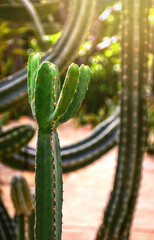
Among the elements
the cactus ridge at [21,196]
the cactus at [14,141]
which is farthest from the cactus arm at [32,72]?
the cactus at [14,141]

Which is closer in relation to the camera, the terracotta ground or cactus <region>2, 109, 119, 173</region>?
cactus <region>2, 109, 119, 173</region>

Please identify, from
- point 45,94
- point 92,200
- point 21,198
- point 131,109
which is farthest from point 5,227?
point 92,200

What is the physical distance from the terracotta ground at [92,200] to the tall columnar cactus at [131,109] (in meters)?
0.93

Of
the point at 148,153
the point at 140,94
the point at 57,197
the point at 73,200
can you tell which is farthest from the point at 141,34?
the point at 148,153

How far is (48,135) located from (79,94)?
0.40ft

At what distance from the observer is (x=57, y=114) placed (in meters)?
0.87

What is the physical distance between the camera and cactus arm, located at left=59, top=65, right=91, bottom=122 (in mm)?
925

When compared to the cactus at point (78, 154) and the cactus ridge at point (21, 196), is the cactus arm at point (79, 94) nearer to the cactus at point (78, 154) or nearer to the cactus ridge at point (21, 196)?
the cactus ridge at point (21, 196)

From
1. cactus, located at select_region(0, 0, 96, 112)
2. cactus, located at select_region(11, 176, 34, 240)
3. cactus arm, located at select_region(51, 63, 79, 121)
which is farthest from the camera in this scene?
cactus, located at select_region(0, 0, 96, 112)

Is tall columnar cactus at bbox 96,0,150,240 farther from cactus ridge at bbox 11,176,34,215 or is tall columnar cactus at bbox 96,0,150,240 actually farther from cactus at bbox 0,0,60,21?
cactus at bbox 0,0,60,21

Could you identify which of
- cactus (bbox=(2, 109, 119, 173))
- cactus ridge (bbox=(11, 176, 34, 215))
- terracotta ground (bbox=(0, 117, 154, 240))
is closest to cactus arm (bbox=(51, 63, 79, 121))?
cactus ridge (bbox=(11, 176, 34, 215))

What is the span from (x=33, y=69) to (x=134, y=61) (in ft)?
3.08

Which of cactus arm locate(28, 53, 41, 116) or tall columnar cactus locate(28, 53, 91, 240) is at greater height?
cactus arm locate(28, 53, 41, 116)

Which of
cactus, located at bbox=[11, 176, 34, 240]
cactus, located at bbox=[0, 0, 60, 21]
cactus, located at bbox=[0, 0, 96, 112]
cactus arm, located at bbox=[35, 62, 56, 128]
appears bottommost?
cactus, located at bbox=[11, 176, 34, 240]
